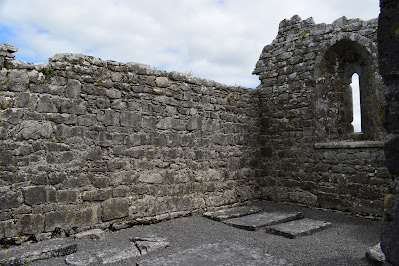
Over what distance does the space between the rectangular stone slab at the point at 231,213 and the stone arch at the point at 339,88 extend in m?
2.31

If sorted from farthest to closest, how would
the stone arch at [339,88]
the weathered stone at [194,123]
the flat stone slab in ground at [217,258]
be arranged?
the stone arch at [339,88] < the weathered stone at [194,123] < the flat stone slab in ground at [217,258]

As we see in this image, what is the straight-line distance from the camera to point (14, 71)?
436 cm

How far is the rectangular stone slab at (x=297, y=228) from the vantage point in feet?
16.2

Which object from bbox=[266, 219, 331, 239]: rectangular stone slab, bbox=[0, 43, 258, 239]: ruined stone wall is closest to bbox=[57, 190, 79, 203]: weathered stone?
bbox=[0, 43, 258, 239]: ruined stone wall

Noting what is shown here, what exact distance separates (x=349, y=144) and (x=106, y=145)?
16.1 ft

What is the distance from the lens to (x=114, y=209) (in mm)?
5172

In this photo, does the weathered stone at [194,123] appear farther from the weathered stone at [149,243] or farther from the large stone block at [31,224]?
the large stone block at [31,224]

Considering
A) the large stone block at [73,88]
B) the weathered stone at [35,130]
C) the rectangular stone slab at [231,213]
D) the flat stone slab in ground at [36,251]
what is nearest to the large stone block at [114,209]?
the flat stone slab in ground at [36,251]

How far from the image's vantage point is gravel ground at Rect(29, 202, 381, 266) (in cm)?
398

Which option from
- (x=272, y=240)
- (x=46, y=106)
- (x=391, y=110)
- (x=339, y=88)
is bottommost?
(x=272, y=240)

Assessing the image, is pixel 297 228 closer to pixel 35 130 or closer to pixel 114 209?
pixel 114 209

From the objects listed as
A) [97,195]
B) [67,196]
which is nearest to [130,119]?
A: [97,195]

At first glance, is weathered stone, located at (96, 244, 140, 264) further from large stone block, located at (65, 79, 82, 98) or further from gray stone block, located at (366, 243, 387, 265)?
gray stone block, located at (366, 243, 387, 265)

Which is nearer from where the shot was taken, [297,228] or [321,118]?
[297,228]
